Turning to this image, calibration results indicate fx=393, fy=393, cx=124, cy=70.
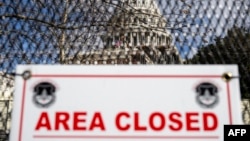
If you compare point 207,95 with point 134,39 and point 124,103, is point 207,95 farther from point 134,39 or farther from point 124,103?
point 134,39

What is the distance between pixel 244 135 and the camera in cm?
221

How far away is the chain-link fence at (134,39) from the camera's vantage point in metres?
2.58

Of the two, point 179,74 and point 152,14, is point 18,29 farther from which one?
point 179,74

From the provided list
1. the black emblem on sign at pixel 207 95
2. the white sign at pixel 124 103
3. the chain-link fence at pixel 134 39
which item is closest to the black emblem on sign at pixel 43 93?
the white sign at pixel 124 103

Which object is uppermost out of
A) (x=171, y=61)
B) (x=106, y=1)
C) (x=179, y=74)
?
(x=106, y=1)

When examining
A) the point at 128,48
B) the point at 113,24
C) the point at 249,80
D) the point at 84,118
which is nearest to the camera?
the point at 84,118

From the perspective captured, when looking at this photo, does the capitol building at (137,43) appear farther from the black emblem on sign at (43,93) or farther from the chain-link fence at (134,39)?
the black emblem on sign at (43,93)

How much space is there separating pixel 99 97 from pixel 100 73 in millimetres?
133

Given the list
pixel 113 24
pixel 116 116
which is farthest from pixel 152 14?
pixel 116 116

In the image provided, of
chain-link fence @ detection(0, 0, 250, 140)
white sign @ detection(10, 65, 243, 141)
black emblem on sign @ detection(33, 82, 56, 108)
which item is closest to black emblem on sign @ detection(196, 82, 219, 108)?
white sign @ detection(10, 65, 243, 141)

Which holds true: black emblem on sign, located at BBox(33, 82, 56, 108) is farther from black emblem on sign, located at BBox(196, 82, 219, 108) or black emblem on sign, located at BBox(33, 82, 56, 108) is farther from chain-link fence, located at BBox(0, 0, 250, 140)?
black emblem on sign, located at BBox(196, 82, 219, 108)

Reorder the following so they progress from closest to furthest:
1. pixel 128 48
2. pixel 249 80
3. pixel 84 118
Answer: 1. pixel 84 118
2. pixel 249 80
3. pixel 128 48

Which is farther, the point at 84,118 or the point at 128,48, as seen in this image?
the point at 128,48

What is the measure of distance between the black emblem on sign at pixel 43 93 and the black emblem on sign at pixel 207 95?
2.58 feet
